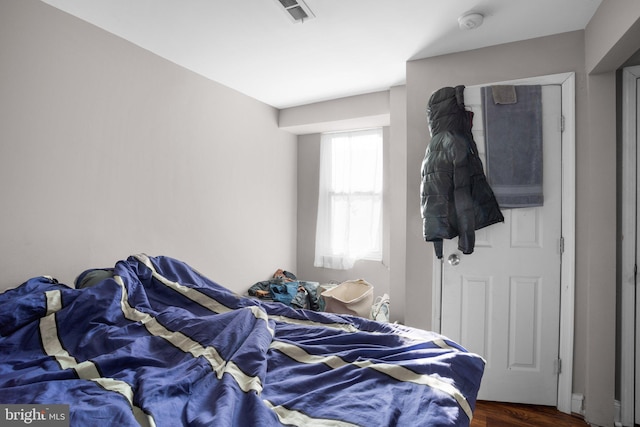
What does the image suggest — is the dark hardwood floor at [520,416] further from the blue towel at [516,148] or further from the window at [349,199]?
the window at [349,199]

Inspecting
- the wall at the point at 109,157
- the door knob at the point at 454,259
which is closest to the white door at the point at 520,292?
the door knob at the point at 454,259

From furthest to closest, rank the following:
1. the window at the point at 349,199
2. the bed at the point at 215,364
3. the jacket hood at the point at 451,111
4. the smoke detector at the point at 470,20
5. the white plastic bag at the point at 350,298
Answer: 1. the window at the point at 349,199
2. the white plastic bag at the point at 350,298
3. the jacket hood at the point at 451,111
4. the smoke detector at the point at 470,20
5. the bed at the point at 215,364

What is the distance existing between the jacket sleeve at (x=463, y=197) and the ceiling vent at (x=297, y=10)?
1.24m

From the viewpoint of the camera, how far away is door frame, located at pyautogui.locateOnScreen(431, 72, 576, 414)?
2.07m

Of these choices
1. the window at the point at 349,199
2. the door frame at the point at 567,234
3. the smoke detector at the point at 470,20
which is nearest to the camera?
the smoke detector at the point at 470,20

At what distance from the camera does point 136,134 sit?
7.99 ft

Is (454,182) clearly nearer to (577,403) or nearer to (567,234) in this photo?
(567,234)

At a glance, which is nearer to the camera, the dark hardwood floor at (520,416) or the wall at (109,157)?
the wall at (109,157)

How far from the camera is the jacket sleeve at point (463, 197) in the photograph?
2076 millimetres

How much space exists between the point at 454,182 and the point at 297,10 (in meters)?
1.45

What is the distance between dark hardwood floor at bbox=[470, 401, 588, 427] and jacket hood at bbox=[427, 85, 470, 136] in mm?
1842

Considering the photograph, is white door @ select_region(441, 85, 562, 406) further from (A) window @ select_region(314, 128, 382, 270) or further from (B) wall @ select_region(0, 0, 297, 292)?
(B) wall @ select_region(0, 0, 297, 292)

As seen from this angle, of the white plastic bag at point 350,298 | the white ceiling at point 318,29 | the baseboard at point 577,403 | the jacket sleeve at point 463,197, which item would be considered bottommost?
the baseboard at point 577,403

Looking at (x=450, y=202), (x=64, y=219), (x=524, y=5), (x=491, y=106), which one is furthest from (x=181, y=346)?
(x=524, y=5)
